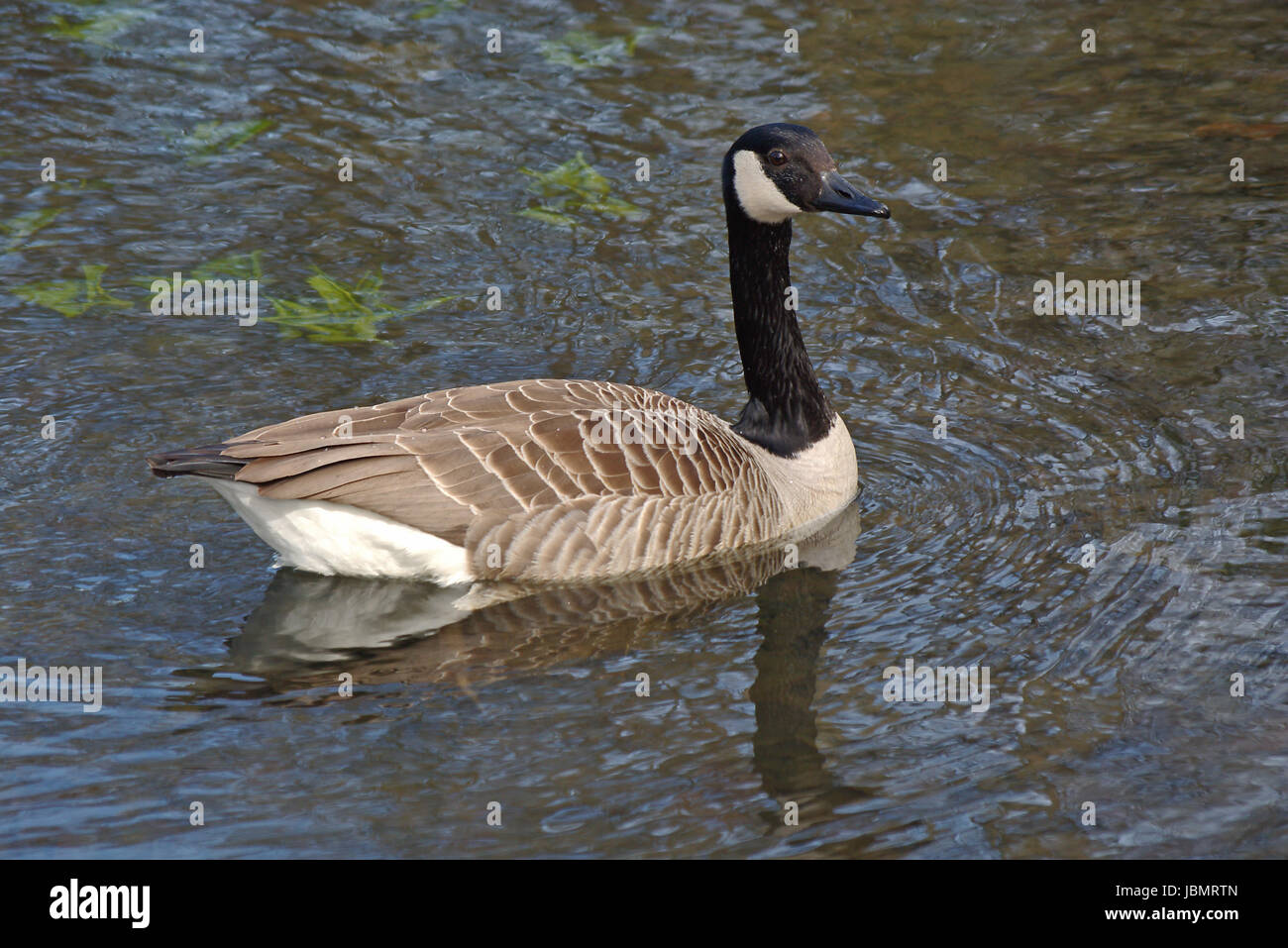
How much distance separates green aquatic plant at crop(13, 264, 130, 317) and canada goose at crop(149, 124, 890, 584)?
3.48m

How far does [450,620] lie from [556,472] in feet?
3.21

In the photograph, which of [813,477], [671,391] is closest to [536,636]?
[813,477]

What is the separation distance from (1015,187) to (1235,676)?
651cm

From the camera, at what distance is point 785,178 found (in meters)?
8.70

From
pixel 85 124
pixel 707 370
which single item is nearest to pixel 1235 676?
pixel 707 370

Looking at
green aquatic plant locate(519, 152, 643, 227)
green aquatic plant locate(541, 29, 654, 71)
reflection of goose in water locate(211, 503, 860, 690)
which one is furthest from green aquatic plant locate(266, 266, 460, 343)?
green aquatic plant locate(541, 29, 654, 71)

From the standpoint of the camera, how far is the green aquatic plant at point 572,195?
12328mm

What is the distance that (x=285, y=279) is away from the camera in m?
11.3

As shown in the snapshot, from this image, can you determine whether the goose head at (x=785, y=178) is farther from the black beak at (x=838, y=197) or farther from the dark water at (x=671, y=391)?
the dark water at (x=671, y=391)

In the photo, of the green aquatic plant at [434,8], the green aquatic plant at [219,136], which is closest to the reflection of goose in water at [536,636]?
the green aquatic plant at [219,136]

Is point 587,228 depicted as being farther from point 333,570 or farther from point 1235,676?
point 1235,676

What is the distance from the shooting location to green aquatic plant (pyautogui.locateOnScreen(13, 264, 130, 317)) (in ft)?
34.9

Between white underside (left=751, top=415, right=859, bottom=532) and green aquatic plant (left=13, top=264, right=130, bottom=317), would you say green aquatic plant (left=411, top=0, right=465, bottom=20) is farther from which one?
white underside (left=751, top=415, right=859, bottom=532)

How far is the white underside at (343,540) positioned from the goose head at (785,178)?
2.76 meters
